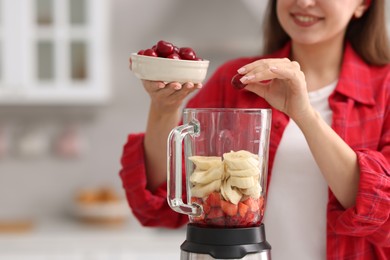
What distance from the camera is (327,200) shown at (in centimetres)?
139

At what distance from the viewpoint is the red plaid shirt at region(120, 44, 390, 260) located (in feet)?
4.16

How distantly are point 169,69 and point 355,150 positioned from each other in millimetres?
376

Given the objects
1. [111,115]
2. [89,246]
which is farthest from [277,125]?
[111,115]

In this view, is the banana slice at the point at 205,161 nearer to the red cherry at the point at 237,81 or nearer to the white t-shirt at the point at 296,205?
the red cherry at the point at 237,81

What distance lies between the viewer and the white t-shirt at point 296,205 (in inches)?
55.2

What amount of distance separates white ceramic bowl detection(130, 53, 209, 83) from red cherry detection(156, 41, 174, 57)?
0.7 inches

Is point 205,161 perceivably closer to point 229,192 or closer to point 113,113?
point 229,192

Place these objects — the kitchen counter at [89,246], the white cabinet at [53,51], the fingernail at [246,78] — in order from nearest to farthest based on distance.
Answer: the fingernail at [246,78] → the kitchen counter at [89,246] → the white cabinet at [53,51]

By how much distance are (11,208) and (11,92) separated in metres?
0.61

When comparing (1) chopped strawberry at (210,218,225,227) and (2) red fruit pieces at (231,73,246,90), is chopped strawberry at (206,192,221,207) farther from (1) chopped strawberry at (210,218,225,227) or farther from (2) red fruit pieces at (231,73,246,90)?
(2) red fruit pieces at (231,73,246,90)

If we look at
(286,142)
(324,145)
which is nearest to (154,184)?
(286,142)

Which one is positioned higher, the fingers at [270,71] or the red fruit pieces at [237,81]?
the fingers at [270,71]

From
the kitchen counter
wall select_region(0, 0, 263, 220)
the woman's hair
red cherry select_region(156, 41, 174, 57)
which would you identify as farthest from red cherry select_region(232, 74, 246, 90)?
wall select_region(0, 0, 263, 220)

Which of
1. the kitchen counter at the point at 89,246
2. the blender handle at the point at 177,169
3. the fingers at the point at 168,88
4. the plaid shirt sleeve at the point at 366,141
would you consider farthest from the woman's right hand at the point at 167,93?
the kitchen counter at the point at 89,246
